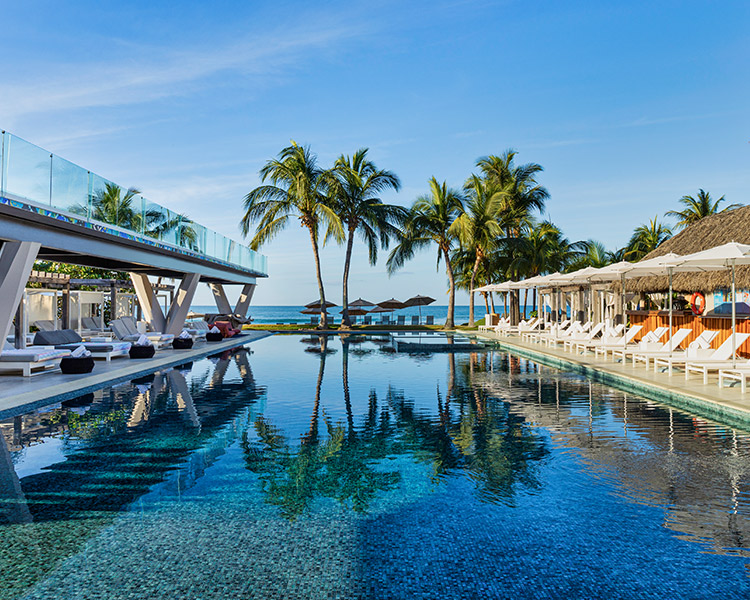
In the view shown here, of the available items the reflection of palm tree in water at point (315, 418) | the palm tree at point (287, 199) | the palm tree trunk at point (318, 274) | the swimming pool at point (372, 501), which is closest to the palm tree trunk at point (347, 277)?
the palm tree trunk at point (318, 274)

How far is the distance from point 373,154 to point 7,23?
16949 millimetres

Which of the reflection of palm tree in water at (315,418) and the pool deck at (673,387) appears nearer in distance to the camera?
the reflection of palm tree in water at (315,418)

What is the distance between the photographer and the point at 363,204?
26.0 meters

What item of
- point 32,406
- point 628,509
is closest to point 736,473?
point 628,509

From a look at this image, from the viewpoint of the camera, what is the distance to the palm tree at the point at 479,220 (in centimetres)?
2525

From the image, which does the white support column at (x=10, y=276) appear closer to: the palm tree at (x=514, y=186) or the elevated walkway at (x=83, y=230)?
the elevated walkway at (x=83, y=230)

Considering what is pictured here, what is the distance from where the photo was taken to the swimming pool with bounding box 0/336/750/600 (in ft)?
9.59

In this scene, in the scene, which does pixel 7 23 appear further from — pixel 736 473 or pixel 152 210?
Answer: pixel 736 473

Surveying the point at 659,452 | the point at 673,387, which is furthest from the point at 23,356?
the point at 673,387

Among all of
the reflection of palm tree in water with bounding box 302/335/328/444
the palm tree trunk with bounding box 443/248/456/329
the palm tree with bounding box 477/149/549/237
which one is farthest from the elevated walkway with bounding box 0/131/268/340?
the palm tree with bounding box 477/149/549/237

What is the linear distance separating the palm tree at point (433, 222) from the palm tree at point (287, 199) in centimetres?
427

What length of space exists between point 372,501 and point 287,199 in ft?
75.5

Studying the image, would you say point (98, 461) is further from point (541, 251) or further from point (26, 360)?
point (541, 251)

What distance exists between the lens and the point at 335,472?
4832 millimetres
